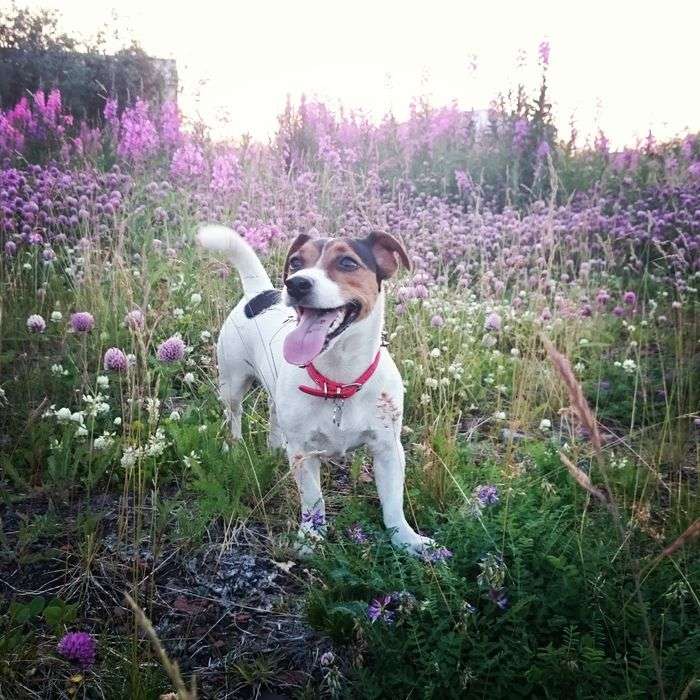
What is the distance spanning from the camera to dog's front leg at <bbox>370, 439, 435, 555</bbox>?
8.63ft

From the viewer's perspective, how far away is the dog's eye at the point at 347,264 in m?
2.73

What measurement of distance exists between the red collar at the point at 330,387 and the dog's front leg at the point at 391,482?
289 mm

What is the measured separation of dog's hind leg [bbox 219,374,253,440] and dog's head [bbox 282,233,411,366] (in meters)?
0.91

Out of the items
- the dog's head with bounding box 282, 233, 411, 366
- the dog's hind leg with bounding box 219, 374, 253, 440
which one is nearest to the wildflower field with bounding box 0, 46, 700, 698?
the dog's hind leg with bounding box 219, 374, 253, 440

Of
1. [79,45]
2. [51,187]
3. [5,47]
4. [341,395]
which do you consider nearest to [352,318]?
[341,395]

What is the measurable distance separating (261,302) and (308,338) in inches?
41.9

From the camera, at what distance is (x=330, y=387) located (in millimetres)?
2617

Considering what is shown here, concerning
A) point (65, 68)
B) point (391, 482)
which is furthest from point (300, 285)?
point (65, 68)

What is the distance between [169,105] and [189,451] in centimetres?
588

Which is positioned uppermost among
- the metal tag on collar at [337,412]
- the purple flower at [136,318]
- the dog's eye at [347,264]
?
the dog's eye at [347,264]

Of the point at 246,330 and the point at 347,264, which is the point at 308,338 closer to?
the point at 347,264

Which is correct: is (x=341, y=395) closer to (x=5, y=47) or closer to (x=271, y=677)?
(x=271, y=677)

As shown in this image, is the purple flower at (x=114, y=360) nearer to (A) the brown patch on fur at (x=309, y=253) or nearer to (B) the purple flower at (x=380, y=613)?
(A) the brown patch on fur at (x=309, y=253)

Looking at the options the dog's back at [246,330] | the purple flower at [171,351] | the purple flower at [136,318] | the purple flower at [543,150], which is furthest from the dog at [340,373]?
the purple flower at [543,150]
